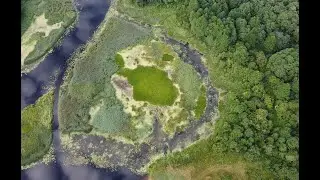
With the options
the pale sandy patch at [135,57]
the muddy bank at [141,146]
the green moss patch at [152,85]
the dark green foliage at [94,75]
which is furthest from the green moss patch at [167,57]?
the muddy bank at [141,146]

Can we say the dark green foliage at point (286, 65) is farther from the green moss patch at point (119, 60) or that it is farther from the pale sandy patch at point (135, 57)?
the green moss patch at point (119, 60)

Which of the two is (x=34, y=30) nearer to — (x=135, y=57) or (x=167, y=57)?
(x=135, y=57)

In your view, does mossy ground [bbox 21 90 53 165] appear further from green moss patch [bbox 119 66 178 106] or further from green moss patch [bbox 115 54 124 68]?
green moss patch [bbox 119 66 178 106]

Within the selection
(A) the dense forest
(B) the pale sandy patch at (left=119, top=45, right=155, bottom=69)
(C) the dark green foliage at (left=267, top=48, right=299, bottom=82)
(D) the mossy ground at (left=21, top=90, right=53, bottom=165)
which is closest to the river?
(D) the mossy ground at (left=21, top=90, right=53, bottom=165)

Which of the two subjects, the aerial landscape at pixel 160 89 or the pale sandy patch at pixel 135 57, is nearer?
the aerial landscape at pixel 160 89

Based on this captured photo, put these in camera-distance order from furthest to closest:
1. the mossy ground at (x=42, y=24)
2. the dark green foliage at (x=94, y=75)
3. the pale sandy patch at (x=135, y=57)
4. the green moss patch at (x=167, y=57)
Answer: the mossy ground at (x=42, y=24)
the green moss patch at (x=167, y=57)
the pale sandy patch at (x=135, y=57)
the dark green foliage at (x=94, y=75)
